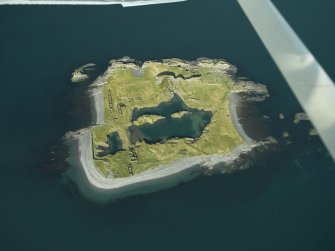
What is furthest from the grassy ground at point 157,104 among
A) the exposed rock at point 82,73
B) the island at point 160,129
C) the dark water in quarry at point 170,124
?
the exposed rock at point 82,73

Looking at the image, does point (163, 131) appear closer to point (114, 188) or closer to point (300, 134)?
point (114, 188)

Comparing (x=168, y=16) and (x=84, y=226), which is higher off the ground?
(x=168, y=16)

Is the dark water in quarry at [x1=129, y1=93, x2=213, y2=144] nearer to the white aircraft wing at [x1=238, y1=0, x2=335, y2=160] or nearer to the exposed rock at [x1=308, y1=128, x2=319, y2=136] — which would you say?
the exposed rock at [x1=308, y1=128, x2=319, y2=136]

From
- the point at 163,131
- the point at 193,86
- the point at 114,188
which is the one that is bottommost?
the point at 114,188

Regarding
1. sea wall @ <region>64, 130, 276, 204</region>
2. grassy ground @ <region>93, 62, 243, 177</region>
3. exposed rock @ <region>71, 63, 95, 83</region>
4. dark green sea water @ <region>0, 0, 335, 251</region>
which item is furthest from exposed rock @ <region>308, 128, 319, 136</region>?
exposed rock @ <region>71, 63, 95, 83</region>

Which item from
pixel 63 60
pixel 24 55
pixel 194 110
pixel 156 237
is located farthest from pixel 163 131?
pixel 24 55

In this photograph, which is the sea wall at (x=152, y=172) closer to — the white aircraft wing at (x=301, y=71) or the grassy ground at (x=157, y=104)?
the grassy ground at (x=157, y=104)
